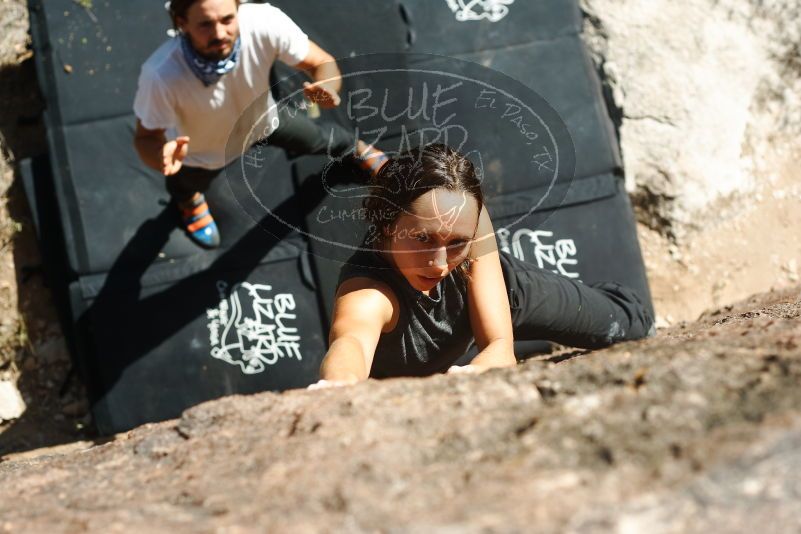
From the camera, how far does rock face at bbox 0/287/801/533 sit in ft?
4.24

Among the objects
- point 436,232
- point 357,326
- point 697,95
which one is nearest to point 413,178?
point 436,232

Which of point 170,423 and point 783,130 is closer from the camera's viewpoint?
point 170,423

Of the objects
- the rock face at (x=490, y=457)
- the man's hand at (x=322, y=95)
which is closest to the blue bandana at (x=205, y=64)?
the man's hand at (x=322, y=95)

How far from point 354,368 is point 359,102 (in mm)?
719

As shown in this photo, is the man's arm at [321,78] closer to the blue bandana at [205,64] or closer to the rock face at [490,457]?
the blue bandana at [205,64]

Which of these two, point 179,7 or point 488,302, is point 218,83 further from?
point 488,302

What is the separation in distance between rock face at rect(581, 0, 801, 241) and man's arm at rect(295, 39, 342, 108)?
1.71 m

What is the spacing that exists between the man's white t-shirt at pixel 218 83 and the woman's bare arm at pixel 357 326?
976mm

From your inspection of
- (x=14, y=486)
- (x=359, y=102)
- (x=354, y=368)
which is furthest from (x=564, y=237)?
(x=14, y=486)

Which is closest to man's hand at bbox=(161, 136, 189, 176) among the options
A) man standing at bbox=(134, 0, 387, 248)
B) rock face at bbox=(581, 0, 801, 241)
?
man standing at bbox=(134, 0, 387, 248)

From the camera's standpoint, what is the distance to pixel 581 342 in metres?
3.01

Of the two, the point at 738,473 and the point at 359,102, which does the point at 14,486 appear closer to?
the point at 359,102

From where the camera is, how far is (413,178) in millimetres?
1984

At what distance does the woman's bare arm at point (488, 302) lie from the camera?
88.4 inches
